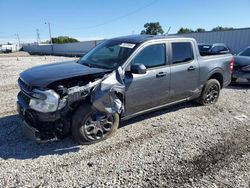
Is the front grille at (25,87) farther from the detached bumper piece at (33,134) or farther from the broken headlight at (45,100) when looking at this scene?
the detached bumper piece at (33,134)

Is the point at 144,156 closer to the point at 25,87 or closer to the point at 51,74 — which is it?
the point at 51,74

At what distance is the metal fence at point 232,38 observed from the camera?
1609cm

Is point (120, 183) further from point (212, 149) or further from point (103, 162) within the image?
point (212, 149)

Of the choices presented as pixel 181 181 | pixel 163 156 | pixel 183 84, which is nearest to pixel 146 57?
pixel 183 84

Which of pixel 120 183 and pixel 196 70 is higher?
pixel 196 70

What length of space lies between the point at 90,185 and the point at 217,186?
5.32 feet

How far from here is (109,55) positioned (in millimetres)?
4355

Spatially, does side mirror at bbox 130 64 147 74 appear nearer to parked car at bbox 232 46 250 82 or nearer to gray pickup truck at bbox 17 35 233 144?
gray pickup truck at bbox 17 35 233 144

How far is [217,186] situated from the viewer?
2.73 metres

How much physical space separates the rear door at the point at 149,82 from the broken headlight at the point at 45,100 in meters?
1.26

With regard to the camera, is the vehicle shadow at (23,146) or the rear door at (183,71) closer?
the vehicle shadow at (23,146)

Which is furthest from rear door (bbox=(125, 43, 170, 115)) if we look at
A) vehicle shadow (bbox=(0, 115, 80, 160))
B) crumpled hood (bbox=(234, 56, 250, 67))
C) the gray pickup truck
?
crumpled hood (bbox=(234, 56, 250, 67))

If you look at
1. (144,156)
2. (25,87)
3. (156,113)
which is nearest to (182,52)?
(156,113)

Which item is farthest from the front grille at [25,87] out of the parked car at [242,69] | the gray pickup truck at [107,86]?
the parked car at [242,69]
